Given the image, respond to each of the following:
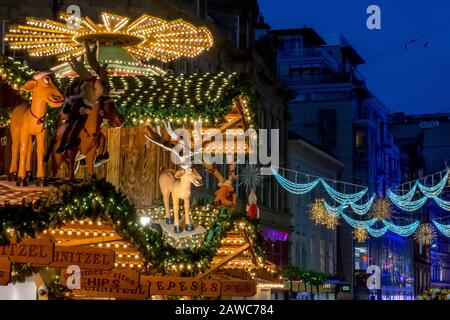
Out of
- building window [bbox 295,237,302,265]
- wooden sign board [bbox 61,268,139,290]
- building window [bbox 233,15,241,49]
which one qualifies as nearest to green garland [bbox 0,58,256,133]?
wooden sign board [bbox 61,268,139,290]

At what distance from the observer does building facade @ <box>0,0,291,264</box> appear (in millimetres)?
38000

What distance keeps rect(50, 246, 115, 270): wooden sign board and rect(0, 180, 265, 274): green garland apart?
0.45 m

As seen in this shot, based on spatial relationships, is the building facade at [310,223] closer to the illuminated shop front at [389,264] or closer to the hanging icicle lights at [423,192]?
the illuminated shop front at [389,264]

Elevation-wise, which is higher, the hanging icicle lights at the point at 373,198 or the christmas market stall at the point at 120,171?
the hanging icicle lights at the point at 373,198

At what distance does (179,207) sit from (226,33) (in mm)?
30443

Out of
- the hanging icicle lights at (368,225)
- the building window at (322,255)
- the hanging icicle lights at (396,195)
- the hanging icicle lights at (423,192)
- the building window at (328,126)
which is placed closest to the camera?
the hanging icicle lights at (423,192)

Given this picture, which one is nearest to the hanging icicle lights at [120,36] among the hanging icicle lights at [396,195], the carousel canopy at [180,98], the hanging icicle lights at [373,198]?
the carousel canopy at [180,98]

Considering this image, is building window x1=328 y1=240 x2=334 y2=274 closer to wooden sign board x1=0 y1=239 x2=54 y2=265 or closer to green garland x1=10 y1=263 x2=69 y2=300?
green garland x1=10 y1=263 x2=69 y2=300

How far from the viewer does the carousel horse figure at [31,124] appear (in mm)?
14617

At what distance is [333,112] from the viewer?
79125mm

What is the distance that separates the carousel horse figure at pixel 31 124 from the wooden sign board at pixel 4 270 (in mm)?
1708
